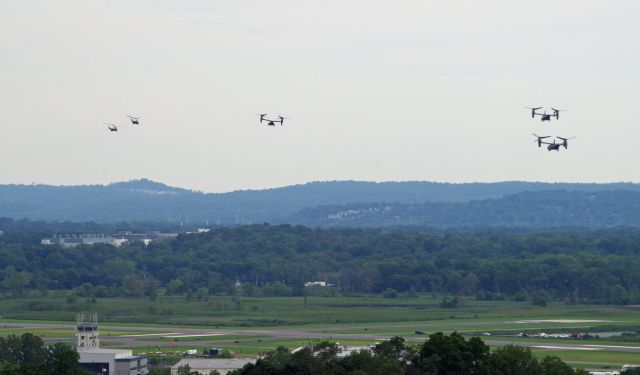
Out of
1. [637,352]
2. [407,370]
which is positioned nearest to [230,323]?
[637,352]

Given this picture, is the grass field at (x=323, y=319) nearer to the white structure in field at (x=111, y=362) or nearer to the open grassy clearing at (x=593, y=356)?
the open grassy clearing at (x=593, y=356)

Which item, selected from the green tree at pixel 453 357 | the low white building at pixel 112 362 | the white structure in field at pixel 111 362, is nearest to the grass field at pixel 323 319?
the white structure in field at pixel 111 362

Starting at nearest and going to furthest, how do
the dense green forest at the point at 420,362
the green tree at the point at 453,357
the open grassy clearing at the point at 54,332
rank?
the dense green forest at the point at 420,362, the green tree at the point at 453,357, the open grassy clearing at the point at 54,332

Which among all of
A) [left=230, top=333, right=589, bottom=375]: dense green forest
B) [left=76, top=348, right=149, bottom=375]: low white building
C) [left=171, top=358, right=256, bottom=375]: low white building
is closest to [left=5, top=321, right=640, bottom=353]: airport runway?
[left=76, top=348, right=149, bottom=375]: low white building

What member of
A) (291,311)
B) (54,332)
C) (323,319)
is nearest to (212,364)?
(54,332)

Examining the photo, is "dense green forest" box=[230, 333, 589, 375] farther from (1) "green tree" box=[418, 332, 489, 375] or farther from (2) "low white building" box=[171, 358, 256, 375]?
(2) "low white building" box=[171, 358, 256, 375]

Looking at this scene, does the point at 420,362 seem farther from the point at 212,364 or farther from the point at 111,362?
the point at 111,362

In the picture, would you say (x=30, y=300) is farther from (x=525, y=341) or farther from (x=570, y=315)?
(x=525, y=341)
